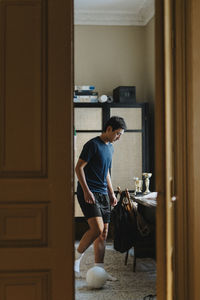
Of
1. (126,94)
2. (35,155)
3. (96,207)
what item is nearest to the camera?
(35,155)

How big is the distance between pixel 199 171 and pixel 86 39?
5.09 m

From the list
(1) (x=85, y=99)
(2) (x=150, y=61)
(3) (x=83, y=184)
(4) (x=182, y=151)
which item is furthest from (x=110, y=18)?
(4) (x=182, y=151)

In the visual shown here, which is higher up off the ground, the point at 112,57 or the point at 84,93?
the point at 112,57

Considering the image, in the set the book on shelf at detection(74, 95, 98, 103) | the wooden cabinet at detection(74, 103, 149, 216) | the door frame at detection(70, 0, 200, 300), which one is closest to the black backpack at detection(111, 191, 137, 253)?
the door frame at detection(70, 0, 200, 300)

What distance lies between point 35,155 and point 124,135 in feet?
13.6

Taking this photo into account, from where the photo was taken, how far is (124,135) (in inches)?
240

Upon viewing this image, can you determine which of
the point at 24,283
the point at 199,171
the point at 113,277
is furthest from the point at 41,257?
the point at 113,277

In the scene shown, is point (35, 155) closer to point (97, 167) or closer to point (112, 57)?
point (97, 167)

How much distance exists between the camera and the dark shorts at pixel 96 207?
368cm

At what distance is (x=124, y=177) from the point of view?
611 centimetres

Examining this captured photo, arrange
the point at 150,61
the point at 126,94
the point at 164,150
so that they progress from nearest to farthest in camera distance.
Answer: the point at 164,150
the point at 126,94
the point at 150,61

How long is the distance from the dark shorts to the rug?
2.09ft

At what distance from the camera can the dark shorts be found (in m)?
3.68

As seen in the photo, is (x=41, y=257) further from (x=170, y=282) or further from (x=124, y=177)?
(x=124, y=177)
